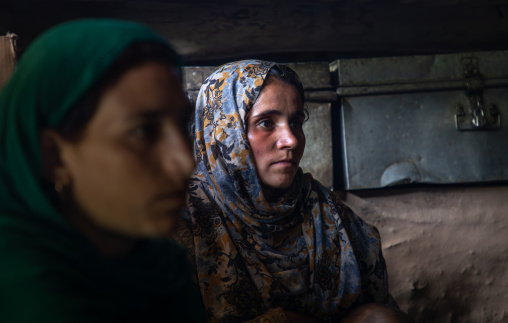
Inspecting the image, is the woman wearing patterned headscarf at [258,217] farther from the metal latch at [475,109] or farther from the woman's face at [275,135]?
the metal latch at [475,109]

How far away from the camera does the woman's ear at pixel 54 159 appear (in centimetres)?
58

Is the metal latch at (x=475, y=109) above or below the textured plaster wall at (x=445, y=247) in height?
above

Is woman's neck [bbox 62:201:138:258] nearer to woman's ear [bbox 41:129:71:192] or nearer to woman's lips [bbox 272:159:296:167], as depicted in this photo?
woman's ear [bbox 41:129:71:192]

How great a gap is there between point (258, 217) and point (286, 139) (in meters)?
0.29

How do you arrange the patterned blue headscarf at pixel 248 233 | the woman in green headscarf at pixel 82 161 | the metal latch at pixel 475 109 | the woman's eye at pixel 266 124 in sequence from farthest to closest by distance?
the metal latch at pixel 475 109, the woman's eye at pixel 266 124, the patterned blue headscarf at pixel 248 233, the woman in green headscarf at pixel 82 161

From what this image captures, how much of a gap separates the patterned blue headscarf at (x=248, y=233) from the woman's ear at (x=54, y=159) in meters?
1.09

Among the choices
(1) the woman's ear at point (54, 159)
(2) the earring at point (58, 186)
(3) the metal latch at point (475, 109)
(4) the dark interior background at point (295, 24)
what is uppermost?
(4) the dark interior background at point (295, 24)

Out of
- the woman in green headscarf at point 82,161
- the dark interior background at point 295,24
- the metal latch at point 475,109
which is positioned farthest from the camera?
the metal latch at point 475,109

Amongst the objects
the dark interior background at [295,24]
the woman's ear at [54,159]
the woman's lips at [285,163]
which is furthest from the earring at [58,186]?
the dark interior background at [295,24]

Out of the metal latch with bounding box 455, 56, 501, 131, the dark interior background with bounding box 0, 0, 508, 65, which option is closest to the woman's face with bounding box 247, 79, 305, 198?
the dark interior background with bounding box 0, 0, 508, 65

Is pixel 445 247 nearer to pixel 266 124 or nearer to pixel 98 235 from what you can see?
pixel 266 124

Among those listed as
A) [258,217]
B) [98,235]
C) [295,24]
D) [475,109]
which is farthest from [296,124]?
[475,109]

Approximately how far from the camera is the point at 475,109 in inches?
110

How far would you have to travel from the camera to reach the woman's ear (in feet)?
1.91
